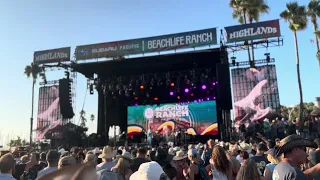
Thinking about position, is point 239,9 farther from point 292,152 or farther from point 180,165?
point 292,152

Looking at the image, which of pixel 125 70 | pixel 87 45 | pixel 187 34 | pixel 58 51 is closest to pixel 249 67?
pixel 187 34

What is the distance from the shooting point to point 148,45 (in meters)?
17.9

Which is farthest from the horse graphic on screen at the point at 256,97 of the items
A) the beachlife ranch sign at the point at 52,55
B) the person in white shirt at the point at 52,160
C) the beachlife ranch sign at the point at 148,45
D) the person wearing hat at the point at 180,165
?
the person in white shirt at the point at 52,160

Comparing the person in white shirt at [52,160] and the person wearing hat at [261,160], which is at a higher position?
the person in white shirt at [52,160]

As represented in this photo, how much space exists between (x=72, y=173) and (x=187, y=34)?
1671 cm

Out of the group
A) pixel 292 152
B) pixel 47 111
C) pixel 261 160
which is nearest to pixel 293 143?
pixel 292 152

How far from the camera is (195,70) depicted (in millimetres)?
19328

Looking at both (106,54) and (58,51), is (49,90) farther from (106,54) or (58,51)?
(106,54)

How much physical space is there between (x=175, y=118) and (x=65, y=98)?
7.70 m

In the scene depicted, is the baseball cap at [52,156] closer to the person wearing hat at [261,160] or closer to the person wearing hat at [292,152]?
the person wearing hat at [292,152]

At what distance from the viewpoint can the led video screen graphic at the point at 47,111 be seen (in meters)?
22.3

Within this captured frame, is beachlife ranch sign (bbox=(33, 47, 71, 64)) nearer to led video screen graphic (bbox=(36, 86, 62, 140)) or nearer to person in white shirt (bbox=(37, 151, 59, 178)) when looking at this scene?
led video screen graphic (bbox=(36, 86, 62, 140))

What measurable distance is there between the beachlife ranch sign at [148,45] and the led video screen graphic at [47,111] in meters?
5.44

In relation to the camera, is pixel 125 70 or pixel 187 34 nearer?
pixel 187 34
